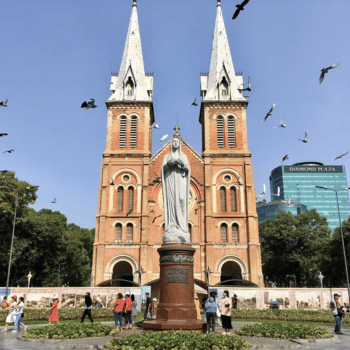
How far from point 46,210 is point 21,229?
2583cm

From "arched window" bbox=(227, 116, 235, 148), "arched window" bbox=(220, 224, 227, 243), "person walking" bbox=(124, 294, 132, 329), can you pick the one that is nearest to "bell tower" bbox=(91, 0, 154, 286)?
"arched window" bbox=(220, 224, 227, 243)

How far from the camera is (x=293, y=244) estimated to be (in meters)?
46.2

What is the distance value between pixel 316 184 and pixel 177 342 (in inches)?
5099

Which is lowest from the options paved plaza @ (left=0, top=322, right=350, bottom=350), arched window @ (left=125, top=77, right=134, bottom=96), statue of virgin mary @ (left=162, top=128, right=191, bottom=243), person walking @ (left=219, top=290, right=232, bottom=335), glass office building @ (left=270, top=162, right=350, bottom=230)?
paved plaza @ (left=0, top=322, right=350, bottom=350)

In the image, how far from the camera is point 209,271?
33.3 meters

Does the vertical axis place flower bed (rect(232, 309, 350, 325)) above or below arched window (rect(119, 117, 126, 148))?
below

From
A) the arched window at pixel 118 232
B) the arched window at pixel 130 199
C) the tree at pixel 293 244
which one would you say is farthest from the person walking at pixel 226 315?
the tree at pixel 293 244

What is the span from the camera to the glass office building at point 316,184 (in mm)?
127125

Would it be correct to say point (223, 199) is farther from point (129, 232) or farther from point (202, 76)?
point (202, 76)

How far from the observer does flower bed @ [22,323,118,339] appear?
33.9ft

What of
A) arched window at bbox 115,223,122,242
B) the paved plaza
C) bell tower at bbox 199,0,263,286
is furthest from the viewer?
arched window at bbox 115,223,122,242

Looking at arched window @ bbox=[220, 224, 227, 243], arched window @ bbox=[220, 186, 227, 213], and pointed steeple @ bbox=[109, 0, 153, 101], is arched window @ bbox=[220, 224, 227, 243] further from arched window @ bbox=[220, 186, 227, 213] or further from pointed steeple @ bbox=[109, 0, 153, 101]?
pointed steeple @ bbox=[109, 0, 153, 101]

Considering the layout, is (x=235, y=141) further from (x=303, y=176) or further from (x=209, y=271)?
(x=303, y=176)

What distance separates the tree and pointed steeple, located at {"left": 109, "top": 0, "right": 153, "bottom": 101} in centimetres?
2227
